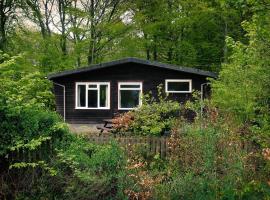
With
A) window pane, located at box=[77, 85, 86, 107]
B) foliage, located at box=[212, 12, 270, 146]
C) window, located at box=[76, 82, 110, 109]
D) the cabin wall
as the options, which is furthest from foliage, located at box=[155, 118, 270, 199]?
window pane, located at box=[77, 85, 86, 107]

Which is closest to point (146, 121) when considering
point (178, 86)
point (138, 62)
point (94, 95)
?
point (138, 62)

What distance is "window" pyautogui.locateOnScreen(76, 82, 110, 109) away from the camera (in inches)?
1069

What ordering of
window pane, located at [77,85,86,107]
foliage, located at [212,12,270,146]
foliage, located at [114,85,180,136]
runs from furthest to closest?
1. window pane, located at [77,85,86,107]
2. foliage, located at [114,85,180,136]
3. foliage, located at [212,12,270,146]

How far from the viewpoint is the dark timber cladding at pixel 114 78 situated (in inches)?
1033

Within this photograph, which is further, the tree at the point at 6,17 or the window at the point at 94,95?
the tree at the point at 6,17

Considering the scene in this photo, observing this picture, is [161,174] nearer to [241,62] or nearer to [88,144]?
[88,144]

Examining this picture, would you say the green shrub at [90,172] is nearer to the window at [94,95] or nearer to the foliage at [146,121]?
the foliage at [146,121]

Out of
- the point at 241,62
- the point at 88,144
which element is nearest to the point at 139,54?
the point at 241,62

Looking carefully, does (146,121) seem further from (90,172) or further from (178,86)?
(178,86)

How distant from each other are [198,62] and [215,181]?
30275 millimetres

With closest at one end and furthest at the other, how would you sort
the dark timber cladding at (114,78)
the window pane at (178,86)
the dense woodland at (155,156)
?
the dense woodland at (155,156) < the dark timber cladding at (114,78) < the window pane at (178,86)

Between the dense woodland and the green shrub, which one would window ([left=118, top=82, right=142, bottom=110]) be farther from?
the green shrub

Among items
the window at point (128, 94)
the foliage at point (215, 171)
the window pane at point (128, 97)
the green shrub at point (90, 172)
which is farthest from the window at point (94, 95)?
the foliage at point (215, 171)

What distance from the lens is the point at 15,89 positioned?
8.69m
